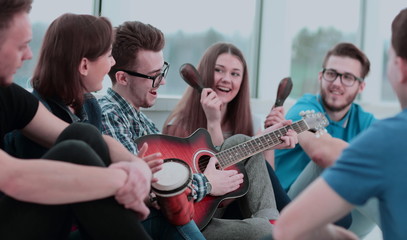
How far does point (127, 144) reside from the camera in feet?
6.79

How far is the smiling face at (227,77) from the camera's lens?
2.88 m

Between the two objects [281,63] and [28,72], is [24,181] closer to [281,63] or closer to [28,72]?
[28,72]

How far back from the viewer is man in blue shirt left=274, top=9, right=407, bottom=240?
3.44ft

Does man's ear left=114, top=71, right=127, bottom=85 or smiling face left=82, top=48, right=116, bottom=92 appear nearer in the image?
smiling face left=82, top=48, right=116, bottom=92

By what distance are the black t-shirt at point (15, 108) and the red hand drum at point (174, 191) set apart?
0.44 m

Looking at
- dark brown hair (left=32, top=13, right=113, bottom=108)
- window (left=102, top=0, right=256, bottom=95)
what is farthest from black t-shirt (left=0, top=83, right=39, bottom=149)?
window (left=102, top=0, right=256, bottom=95)

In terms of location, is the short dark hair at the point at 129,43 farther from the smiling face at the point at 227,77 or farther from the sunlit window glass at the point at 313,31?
the sunlit window glass at the point at 313,31

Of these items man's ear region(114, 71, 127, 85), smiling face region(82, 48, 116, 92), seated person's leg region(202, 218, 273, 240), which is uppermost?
smiling face region(82, 48, 116, 92)

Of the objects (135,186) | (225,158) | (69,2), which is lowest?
(225,158)

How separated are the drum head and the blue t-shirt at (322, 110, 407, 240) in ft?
2.56

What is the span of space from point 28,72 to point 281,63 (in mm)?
2271

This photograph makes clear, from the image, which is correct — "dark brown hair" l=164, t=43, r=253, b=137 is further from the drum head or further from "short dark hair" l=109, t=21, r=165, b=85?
the drum head

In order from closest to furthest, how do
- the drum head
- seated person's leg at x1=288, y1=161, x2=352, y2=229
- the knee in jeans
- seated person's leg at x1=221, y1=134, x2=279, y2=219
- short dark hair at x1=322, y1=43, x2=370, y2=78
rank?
the knee in jeans < the drum head < seated person's leg at x1=221, y1=134, x2=279, y2=219 < seated person's leg at x1=288, y1=161, x2=352, y2=229 < short dark hair at x1=322, y1=43, x2=370, y2=78

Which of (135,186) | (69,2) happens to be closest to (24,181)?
(135,186)
